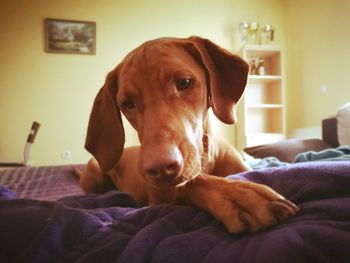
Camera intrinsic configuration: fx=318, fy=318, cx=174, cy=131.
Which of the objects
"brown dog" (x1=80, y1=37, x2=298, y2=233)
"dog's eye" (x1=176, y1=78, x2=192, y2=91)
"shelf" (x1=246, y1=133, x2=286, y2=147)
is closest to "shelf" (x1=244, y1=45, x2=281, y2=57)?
"shelf" (x1=246, y1=133, x2=286, y2=147)

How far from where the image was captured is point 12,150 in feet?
15.1

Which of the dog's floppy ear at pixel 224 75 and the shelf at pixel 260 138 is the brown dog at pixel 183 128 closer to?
the dog's floppy ear at pixel 224 75

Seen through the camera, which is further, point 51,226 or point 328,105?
point 328,105

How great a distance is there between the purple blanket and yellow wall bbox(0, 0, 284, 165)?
13.5ft

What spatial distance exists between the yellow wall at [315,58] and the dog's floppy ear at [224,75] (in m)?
3.38

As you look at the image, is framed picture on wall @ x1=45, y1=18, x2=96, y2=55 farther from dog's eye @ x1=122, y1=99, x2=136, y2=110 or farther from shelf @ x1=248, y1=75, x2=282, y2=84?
dog's eye @ x1=122, y1=99, x2=136, y2=110

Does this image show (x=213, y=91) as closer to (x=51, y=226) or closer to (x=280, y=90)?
(x=51, y=226)

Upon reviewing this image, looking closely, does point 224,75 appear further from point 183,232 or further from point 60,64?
point 60,64

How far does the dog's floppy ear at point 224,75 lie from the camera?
99 centimetres

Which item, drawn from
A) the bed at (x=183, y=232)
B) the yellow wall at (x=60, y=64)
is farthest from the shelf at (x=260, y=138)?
the bed at (x=183, y=232)

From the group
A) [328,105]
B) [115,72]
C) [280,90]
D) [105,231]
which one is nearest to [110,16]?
[280,90]

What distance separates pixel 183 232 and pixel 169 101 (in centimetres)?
39

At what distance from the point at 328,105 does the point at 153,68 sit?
396 centimetres

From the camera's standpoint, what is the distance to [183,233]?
56 cm
